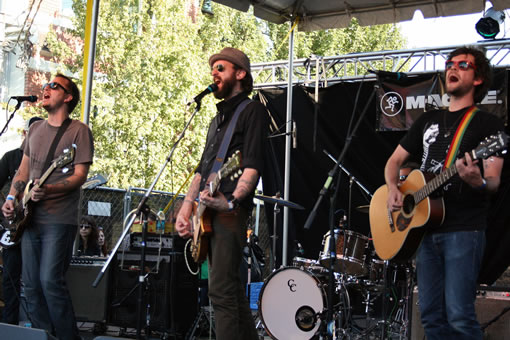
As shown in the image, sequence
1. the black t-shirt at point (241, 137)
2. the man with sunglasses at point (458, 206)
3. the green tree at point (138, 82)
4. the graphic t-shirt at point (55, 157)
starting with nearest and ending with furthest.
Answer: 1. the man with sunglasses at point (458, 206)
2. the black t-shirt at point (241, 137)
3. the graphic t-shirt at point (55, 157)
4. the green tree at point (138, 82)

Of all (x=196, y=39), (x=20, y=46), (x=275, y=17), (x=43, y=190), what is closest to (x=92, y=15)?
(x=275, y=17)

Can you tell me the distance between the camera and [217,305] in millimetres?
3770

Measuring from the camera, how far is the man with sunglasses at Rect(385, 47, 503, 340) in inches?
135

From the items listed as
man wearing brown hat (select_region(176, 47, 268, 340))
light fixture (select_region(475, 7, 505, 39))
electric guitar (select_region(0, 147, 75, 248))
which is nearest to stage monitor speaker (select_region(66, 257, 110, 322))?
electric guitar (select_region(0, 147, 75, 248))

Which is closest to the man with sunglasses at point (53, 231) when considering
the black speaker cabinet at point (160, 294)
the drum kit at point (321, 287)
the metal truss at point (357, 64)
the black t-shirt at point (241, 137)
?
the black t-shirt at point (241, 137)

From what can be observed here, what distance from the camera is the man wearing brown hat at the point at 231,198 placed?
12.3 ft

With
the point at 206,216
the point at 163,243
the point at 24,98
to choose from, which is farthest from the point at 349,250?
the point at 24,98

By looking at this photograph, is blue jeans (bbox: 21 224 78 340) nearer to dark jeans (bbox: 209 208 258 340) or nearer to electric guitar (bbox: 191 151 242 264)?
electric guitar (bbox: 191 151 242 264)

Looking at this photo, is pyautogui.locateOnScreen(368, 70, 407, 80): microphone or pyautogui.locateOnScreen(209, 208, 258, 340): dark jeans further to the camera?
pyautogui.locateOnScreen(368, 70, 407, 80): microphone

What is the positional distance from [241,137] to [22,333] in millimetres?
1816

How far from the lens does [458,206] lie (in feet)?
11.8

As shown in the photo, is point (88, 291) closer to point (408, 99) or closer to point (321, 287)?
point (321, 287)

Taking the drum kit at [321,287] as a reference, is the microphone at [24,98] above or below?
above

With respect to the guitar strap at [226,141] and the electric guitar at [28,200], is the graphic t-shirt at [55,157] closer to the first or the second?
the electric guitar at [28,200]
